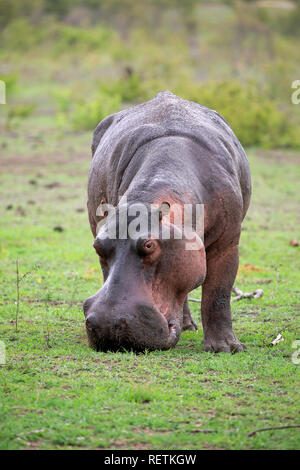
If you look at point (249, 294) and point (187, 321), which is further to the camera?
point (249, 294)

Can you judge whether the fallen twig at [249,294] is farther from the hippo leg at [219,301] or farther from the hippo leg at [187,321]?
the hippo leg at [219,301]

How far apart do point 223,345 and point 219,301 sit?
1.15ft

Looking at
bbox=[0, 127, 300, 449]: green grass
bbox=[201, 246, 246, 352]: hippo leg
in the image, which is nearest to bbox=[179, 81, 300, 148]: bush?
bbox=[0, 127, 300, 449]: green grass

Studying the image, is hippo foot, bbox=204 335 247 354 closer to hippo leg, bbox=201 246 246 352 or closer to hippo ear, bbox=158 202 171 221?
hippo leg, bbox=201 246 246 352

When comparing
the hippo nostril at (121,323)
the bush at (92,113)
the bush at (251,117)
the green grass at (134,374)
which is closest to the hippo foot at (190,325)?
the green grass at (134,374)

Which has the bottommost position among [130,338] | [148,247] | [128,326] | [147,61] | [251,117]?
[147,61]

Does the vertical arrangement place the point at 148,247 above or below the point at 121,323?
above

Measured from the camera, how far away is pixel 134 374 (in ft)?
16.4

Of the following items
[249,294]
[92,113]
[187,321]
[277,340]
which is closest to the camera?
[277,340]

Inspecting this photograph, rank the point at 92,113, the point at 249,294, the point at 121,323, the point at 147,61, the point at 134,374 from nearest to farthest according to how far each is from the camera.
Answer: the point at 121,323 < the point at 134,374 < the point at 249,294 < the point at 92,113 < the point at 147,61

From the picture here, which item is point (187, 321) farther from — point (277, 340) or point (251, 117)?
point (251, 117)

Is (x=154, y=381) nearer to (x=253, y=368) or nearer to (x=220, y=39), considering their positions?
(x=253, y=368)

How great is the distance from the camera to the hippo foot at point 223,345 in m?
5.92

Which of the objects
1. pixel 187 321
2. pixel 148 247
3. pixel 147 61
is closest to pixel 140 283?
pixel 148 247
